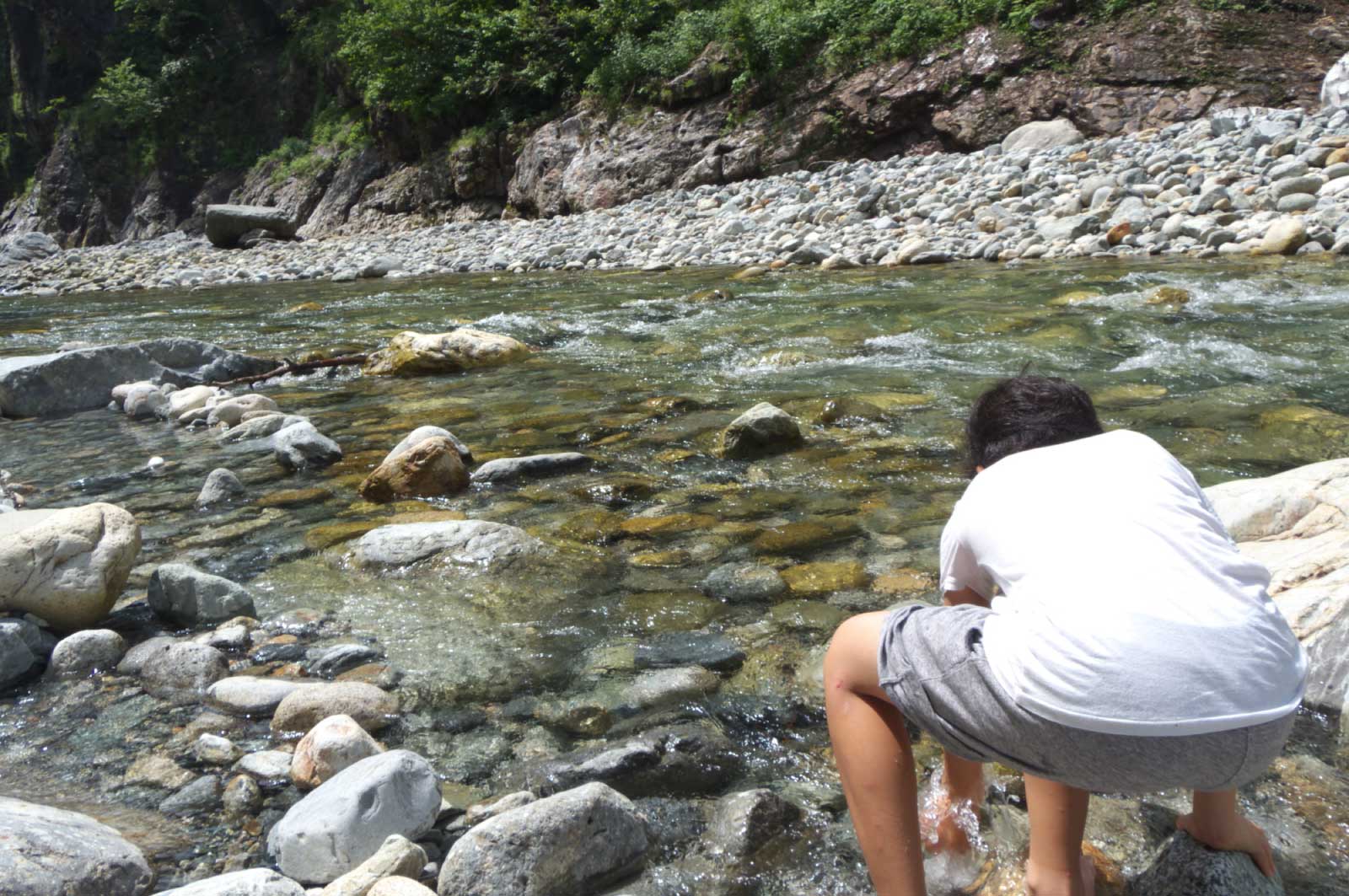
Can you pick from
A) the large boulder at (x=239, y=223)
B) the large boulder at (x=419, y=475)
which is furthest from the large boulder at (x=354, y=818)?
the large boulder at (x=239, y=223)

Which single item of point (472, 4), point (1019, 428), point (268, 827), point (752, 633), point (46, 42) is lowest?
point (752, 633)

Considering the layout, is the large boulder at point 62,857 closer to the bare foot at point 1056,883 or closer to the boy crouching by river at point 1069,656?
the boy crouching by river at point 1069,656

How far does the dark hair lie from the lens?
5.71 ft

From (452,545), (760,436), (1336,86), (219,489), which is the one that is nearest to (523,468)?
(452,545)

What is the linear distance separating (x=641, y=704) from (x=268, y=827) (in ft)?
2.86

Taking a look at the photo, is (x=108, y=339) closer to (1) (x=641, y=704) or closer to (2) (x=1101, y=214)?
(1) (x=641, y=704)

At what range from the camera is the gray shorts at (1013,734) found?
53.8 inches

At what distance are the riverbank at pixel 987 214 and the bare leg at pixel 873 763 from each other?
28.5 ft

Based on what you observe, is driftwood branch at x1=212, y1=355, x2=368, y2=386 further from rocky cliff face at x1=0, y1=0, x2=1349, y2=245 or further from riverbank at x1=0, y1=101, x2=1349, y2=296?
rocky cliff face at x1=0, y1=0, x2=1349, y2=245

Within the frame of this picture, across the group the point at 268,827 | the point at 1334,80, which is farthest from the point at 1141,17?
the point at 268,827

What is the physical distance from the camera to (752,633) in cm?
274

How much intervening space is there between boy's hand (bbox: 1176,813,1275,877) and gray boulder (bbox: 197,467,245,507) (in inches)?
152

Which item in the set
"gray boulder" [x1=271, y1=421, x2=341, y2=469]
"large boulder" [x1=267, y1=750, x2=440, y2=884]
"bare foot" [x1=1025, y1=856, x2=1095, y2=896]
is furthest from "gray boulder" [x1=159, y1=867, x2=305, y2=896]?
"gray boulder" [x1=271, y1=421, x2=341, y2=469]

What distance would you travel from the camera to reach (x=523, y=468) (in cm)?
432
